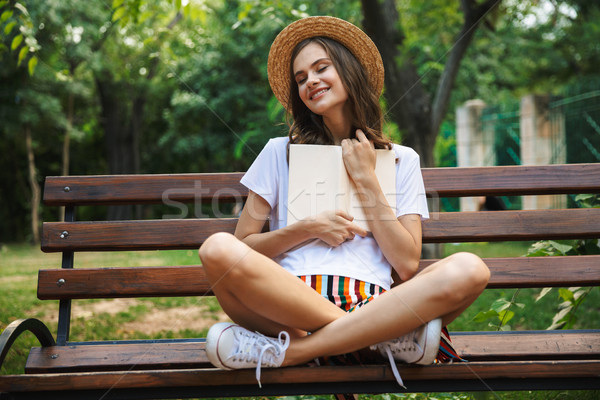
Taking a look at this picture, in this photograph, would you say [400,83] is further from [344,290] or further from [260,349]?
[260,349]

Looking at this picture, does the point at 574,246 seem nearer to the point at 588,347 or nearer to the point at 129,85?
the point at 588,347

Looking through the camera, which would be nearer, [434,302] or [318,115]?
[434,302]

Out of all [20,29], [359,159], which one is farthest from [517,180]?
[20,29]

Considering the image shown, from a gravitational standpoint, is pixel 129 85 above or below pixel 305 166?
above

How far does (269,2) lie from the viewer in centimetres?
462

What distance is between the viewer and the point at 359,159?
2211 millimetres

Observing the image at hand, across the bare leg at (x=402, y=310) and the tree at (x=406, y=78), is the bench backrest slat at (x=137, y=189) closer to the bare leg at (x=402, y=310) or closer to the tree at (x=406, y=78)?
the bare leg at (x=402, y=310)

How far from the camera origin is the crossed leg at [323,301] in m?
1.74

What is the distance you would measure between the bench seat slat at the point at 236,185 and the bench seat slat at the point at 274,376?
88cm

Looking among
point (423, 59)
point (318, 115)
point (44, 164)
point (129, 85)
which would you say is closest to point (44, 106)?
point (129, 85)

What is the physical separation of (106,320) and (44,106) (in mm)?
11797

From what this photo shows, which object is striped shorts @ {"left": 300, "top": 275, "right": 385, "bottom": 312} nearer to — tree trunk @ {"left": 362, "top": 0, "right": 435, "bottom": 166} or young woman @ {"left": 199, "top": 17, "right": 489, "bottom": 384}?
young woman @ {"left": 199, "top": 17, "right": 489, "bottom": 384}

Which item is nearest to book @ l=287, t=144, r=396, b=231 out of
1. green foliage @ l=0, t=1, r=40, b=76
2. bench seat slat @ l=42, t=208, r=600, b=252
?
bench seat slat @ l=42, t=208, r=600, b=252

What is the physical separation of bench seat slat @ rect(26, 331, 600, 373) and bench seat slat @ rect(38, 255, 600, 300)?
0.70 ft
